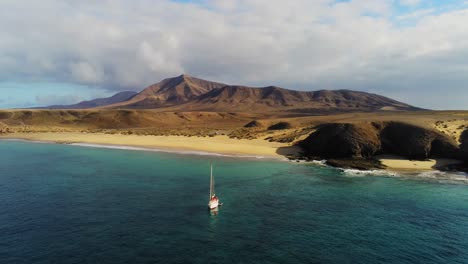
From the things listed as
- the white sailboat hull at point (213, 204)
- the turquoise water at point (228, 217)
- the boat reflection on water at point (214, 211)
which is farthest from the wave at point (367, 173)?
the boat reflection on water at point (214, 211)

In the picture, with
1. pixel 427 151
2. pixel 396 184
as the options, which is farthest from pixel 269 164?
pixel 427 151

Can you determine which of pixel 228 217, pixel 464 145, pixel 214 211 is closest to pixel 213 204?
pixel 214 211

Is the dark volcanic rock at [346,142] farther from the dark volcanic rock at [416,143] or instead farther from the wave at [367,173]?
the wave at [367,173]

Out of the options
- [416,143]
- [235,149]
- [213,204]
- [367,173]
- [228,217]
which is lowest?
[228,217]

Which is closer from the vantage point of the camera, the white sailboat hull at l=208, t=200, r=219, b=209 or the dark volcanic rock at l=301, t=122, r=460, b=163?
the white sailboat hull at l=208, t=200, r=219, b=209

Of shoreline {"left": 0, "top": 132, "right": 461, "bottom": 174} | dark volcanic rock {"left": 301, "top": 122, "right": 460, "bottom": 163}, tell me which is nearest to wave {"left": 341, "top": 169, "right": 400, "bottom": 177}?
shoreline {"left": 0, "top": 132, "right": 461, "bottom": 174}

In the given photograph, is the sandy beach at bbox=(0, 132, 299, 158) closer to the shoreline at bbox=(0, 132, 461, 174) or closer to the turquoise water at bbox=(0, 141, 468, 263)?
the shoreline at bbox=(0, 132, 461, 174)

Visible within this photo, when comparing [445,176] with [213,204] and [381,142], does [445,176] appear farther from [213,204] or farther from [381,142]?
[213,204]

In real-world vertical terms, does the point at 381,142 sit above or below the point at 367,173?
above
